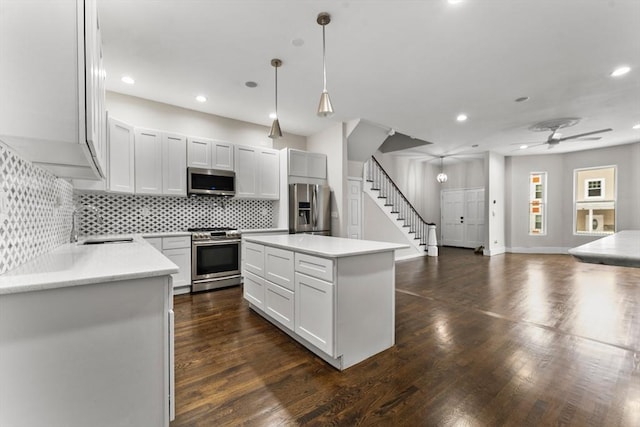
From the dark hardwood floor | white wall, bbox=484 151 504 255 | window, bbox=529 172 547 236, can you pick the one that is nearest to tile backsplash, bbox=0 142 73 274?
the dark hardwood floor

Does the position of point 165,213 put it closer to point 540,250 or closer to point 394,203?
point 394,203

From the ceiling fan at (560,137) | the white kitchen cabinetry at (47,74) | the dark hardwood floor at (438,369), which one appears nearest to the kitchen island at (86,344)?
the dark hardwood floor at (438,369)

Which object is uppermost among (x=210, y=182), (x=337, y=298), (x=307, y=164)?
(x=307, y=164)

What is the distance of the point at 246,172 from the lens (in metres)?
4.77

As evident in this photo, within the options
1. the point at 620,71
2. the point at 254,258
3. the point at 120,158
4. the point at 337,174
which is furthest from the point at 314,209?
the point at 620,71

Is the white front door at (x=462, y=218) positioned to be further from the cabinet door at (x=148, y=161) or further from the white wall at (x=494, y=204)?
the cabinet door at (x=148, y=161)

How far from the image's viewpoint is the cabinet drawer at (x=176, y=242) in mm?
3887

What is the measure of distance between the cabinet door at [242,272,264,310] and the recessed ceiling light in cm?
503

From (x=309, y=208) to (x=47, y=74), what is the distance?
13.6 feet

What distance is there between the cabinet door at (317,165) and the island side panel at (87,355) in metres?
4.04

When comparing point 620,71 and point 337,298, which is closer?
point 337,298

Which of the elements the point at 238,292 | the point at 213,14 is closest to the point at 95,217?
the point at 238,292

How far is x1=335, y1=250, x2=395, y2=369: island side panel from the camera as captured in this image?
207 cm

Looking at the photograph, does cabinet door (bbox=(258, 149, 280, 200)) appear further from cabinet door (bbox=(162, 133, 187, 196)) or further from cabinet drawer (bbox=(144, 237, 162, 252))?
cabinet drawer (bbox=(144, 237, 162, 252))
